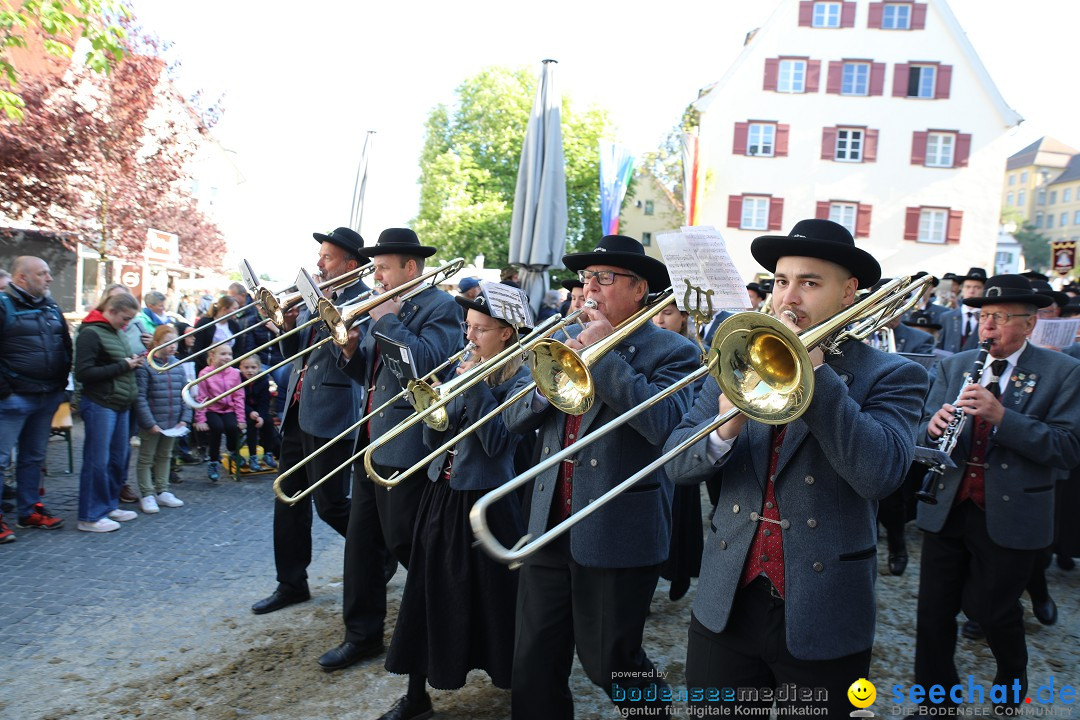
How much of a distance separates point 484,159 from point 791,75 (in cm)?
1338

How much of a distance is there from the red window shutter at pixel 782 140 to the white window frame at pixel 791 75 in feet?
4.78

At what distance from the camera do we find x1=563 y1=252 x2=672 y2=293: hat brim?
3461 mm

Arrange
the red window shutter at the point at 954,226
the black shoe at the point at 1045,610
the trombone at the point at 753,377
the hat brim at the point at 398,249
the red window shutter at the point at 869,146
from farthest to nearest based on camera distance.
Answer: the red window shutter at the point at 869,146, the red window shutter at the point at 954,226, the black shoe at the point at 1045,610, the hat brim at the point at 398,249, the trombone at the point at 753,377

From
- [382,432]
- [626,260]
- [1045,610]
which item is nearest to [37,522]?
[382,432]

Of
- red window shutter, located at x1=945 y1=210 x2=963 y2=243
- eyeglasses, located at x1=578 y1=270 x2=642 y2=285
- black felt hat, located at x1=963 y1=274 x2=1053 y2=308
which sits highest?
red window shutter, located at x1=945 y1=210 x2=963 y2=243

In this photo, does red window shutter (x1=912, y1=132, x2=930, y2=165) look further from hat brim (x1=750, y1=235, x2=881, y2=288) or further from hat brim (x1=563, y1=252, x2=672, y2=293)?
hat brim (x1=750, y1=235, x2=881, y2=288)

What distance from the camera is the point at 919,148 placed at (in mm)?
30812

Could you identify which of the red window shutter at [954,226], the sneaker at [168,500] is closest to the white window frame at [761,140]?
the red window shutter at [954,226]

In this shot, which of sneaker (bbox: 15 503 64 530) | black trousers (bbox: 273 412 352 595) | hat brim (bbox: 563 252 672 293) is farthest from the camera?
sneaker (bbox: 15 503 64 530)

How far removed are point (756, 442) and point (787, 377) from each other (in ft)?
1.24

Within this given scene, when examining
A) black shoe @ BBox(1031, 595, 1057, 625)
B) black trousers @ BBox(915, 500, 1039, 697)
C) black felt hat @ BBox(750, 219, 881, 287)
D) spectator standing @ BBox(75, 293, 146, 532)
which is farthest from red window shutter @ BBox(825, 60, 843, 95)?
black felt hat @ BBox(750, 219, 881, 287)

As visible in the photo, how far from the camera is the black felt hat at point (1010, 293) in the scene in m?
4.06

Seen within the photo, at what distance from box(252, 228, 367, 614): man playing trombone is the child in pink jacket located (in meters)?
3.83

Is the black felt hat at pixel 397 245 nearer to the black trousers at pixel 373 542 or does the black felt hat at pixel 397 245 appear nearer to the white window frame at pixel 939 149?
the black trousers at pixel 373 542
